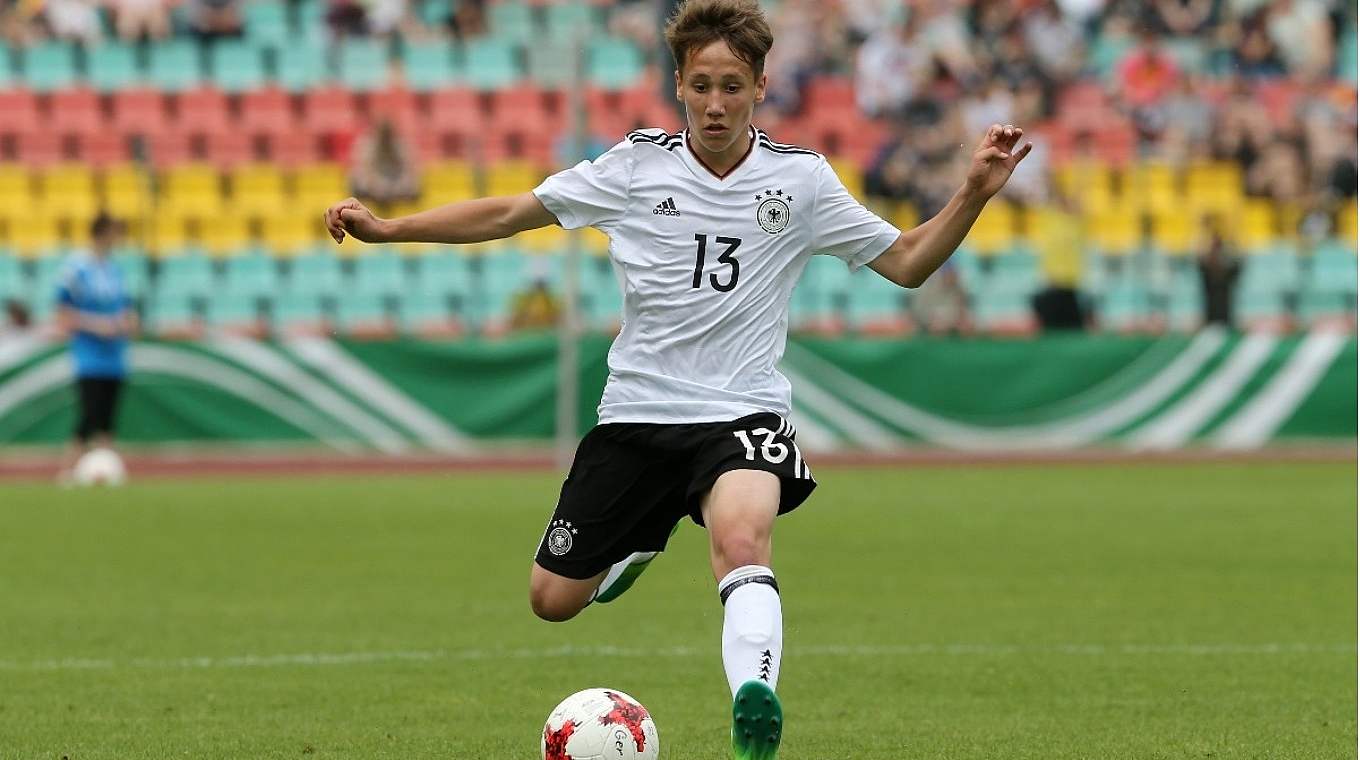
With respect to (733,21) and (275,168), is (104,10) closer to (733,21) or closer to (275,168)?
(275,168)

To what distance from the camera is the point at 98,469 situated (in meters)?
18.5

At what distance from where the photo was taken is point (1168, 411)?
70.6 ft

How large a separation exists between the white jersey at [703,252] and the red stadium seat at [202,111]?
20316 millimetres

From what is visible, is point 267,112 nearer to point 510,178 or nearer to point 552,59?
point 510,178

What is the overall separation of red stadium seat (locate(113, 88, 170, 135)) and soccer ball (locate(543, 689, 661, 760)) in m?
21.0

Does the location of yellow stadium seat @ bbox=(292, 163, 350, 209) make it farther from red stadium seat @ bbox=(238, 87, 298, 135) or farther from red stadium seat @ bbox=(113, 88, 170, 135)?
red stadium seat @ bbox=(113, 88, 170, 135)

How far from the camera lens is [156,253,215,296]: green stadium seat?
22.7 metres

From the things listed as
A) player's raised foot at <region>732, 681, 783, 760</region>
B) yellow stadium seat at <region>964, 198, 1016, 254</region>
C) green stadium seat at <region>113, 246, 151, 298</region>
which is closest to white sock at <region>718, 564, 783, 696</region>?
player's raised foot at <region>732, 681, 783, 760</region>

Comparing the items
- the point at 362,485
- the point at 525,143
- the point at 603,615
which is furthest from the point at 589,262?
the point at 603,615

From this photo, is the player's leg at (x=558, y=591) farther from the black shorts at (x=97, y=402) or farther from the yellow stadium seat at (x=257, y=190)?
the yellow stadium seat at (x=257, y=190)

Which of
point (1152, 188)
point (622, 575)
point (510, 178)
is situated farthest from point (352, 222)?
point (1152, 188)

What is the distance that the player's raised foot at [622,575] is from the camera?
6637 mm

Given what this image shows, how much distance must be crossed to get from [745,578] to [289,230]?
1917 cm

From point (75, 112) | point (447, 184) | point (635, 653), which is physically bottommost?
point (635, 653)
